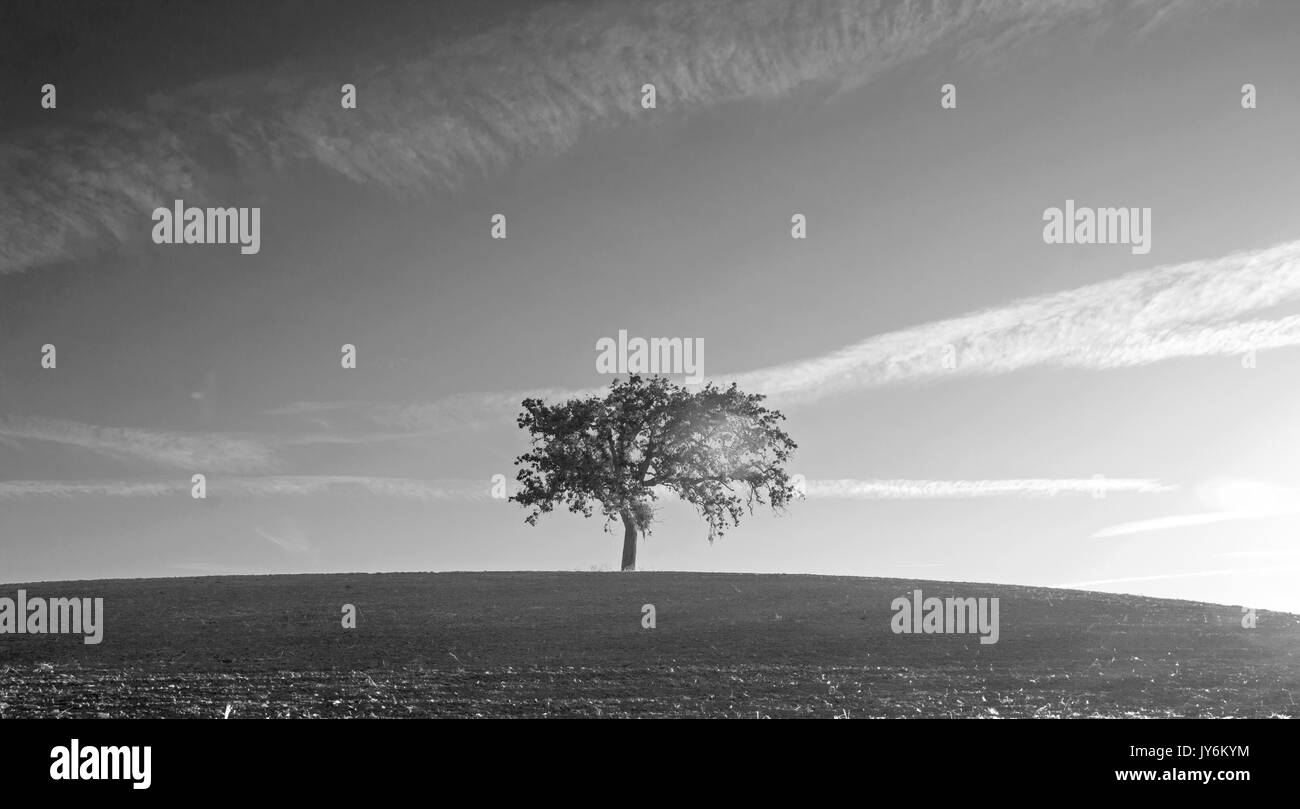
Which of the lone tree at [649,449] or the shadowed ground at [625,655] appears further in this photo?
the lone tree at [649,449]

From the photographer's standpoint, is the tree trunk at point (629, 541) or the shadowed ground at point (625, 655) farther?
the tree trunk at point (629, 541)

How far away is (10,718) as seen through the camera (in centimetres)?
2098

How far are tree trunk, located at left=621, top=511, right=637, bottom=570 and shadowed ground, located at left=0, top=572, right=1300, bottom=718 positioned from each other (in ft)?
33.6

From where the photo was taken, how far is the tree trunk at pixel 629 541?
58.3 meters

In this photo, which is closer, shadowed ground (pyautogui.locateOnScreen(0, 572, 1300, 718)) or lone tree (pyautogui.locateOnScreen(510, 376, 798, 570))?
shadowed ground (pyautogui.locateOnScreen(0, 572, 1300, 718))

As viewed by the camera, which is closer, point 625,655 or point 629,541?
point 625,655

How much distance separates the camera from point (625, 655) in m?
29.6

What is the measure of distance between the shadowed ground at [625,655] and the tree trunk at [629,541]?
33.6 ft

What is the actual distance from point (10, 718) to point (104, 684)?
473 cm

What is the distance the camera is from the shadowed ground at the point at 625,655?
912 inches

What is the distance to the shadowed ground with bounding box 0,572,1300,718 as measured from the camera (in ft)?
76.0

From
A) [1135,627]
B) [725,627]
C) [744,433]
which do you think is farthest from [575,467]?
[1135,627]

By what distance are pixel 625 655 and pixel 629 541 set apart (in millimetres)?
29308
